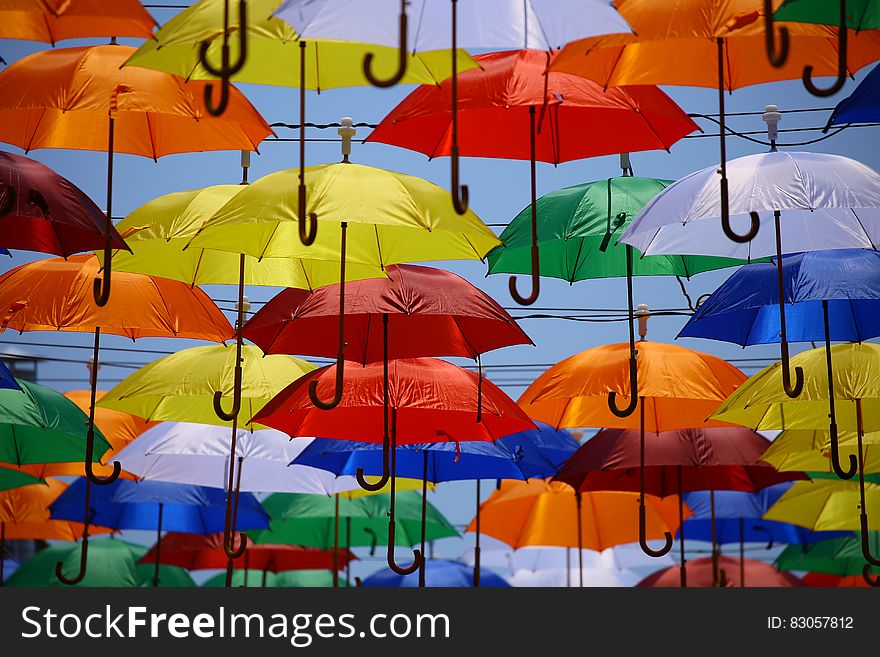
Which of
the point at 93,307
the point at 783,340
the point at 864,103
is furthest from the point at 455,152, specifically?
the point at 93,307

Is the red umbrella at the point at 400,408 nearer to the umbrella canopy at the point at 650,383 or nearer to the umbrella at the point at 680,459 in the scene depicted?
the umbrella canopy at the point at 650,383

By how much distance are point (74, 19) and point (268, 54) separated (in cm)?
85

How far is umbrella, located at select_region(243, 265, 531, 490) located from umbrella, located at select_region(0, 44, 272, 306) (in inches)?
36.7

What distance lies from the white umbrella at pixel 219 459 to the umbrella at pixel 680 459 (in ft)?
5.84

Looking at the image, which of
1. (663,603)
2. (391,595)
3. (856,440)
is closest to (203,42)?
(391,595)

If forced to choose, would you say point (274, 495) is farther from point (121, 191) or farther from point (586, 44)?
point (586, 44)

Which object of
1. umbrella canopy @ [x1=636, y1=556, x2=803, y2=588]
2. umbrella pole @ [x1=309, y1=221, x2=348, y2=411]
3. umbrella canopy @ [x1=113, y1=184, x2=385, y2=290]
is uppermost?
umbrella canopy @ [x1=113, y1=184, x2=385, y2=290]

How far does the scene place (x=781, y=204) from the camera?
568 centimetres

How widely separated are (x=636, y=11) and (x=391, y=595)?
8.78ft

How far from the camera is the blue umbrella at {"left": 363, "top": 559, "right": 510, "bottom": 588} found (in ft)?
39.1

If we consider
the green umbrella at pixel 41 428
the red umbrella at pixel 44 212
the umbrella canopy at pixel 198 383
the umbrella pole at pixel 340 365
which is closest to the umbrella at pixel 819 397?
the umbrella pole at pixel 340 365

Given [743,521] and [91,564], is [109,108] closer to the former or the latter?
[91,564]

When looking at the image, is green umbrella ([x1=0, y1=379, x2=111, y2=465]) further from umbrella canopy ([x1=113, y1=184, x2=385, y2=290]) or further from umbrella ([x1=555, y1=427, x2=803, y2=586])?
umbrella ([x1=555, y1=427, x2=803, y2=586])

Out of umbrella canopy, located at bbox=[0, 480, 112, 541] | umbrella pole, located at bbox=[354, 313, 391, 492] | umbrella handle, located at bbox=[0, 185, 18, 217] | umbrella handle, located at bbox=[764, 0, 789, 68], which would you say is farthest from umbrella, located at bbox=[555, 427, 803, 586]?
umbrella canopy, located at bbox=[0, 480, 112, 541]
